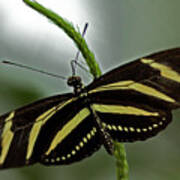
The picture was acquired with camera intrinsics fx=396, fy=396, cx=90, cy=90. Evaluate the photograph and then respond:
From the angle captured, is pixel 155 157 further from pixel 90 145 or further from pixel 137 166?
pixel 90 145

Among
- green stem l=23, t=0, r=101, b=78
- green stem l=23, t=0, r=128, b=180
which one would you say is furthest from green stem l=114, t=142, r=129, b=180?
green stem l=23, t=0, r=101, b=78

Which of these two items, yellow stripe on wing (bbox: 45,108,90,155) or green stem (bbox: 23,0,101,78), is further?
yellow stripe on wing (bbox: 45,108,90,155)

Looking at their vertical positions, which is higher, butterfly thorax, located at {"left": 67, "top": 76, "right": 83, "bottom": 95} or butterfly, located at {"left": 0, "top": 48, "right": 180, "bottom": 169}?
butterfly thorax, located at {"left": 67, "top": 76, "right": 83, "bottom": 95}

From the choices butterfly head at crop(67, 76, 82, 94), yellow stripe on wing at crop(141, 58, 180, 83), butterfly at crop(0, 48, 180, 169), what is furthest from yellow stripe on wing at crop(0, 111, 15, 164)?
yellow stripe on wing at crop(141, 58, 180, 83)

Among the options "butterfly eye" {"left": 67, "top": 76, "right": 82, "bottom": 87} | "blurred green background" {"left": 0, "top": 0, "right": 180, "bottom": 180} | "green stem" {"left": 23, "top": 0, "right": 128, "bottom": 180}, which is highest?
"green stem" {"left": 23, "top": 0, "right": 128, "bottom": 180}

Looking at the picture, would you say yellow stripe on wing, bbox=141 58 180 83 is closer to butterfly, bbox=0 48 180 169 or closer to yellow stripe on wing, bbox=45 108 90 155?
butterfly, bbox=0 48 180 169

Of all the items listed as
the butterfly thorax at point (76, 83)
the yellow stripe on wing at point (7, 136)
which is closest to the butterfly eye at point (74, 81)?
the butterfly thorax at point (76, 83)

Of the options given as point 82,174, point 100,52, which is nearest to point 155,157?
point 82,174
